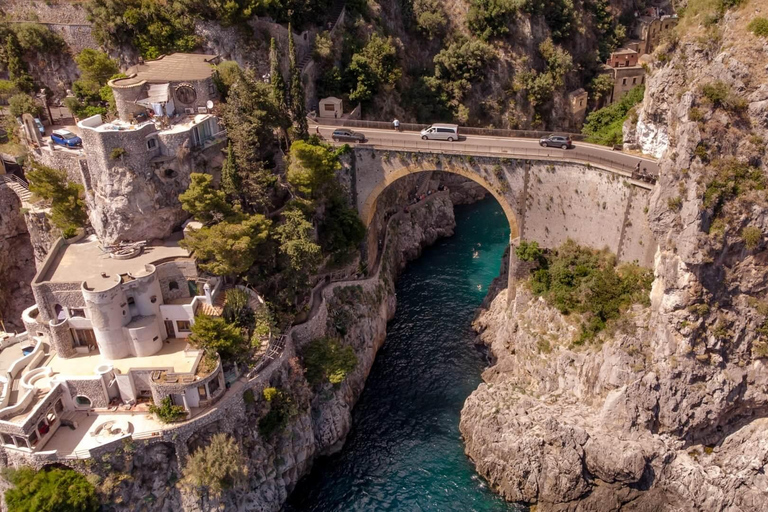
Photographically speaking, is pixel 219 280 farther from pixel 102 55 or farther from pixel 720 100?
pixel 720 100

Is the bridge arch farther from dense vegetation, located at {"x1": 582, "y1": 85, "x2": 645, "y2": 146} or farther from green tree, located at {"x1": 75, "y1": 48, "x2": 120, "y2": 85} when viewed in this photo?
green tree, located at {"x1": 75, "y1": 48, "x2": 120, "y2": 85}

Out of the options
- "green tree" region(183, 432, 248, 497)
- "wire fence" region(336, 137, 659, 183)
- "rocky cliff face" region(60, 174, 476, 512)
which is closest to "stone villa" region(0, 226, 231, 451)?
"rocky cliff face" region(60, 174, 476, 512)

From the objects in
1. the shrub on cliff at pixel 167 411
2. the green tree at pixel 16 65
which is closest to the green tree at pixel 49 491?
the shrub on cliff at pixel 167 411

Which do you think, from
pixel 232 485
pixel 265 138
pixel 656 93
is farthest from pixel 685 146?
pixel 232 485

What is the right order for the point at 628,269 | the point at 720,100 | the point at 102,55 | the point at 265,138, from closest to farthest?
the point at 720,100, the point at 628,269, the point at 265,138, the point at 102,55

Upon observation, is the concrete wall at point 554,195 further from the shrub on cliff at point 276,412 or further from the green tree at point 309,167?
the shrub on cliff at point 276,412

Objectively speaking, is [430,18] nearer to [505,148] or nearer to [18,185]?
[505,148]
